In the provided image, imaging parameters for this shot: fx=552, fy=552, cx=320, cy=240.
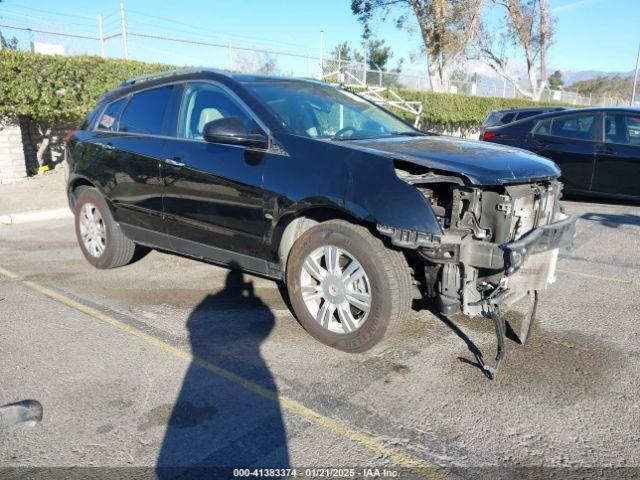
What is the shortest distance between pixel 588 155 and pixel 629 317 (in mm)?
4791

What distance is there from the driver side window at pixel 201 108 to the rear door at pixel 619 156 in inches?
252

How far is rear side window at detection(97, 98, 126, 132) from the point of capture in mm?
5394

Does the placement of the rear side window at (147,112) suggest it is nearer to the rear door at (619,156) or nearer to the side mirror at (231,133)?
the side mirror at (231,133)

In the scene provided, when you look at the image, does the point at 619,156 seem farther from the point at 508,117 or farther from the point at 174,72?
the point at 174,72

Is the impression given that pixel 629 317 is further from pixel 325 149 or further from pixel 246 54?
pixel 246 54

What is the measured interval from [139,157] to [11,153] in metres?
7.19

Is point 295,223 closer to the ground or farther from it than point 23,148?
closer to the ground

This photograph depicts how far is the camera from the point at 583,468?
2541 millimetres

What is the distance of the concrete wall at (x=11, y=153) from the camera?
34.1ft

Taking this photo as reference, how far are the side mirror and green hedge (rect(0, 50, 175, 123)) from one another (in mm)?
7585

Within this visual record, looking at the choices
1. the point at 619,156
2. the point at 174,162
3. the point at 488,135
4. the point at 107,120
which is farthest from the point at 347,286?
the point at 488,135

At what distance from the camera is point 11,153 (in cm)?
1051

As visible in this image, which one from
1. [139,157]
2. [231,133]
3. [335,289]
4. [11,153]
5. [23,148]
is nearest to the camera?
[335,289]

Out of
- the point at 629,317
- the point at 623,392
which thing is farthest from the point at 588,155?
the point at 623,392
